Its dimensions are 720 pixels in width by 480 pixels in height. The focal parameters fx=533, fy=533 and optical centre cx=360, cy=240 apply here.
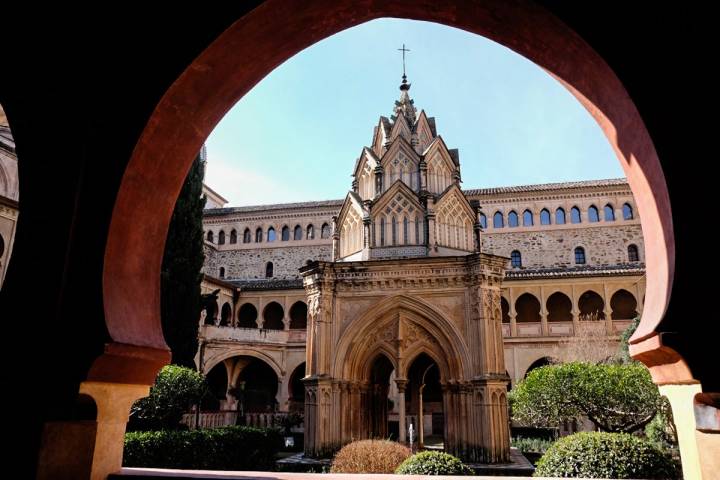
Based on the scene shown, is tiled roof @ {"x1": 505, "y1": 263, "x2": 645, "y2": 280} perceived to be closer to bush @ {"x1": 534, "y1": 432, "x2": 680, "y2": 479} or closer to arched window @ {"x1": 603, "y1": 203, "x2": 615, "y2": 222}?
arched window @ {"x1": 603, "y1": 203, "x2": 615, "y2": 222}

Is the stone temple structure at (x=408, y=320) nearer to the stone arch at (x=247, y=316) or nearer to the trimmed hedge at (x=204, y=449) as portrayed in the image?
the trimmed hedge at (x=204, y=449)

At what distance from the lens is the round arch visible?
2.66 meters

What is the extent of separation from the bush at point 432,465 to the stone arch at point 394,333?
6.56 m

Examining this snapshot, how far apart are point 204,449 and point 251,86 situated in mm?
14016

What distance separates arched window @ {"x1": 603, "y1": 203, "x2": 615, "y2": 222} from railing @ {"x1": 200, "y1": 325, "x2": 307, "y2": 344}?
20.9 metres

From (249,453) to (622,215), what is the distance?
28.2 metres

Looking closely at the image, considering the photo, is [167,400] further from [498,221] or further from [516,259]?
[498,221]

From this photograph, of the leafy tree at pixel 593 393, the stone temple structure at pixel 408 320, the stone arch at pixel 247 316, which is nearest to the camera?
the leafy tree at pixel 593 393

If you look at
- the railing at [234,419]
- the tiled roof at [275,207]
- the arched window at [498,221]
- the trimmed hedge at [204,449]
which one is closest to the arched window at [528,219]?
the arched window at [498,221]

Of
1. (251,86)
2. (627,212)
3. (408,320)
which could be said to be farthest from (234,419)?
(627,212)

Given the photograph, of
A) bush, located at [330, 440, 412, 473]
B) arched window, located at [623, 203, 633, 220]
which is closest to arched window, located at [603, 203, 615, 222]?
arched window, located at [623, 203, 633, 220]

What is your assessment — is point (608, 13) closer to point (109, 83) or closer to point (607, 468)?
point (109, 83)

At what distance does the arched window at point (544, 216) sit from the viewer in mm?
35812

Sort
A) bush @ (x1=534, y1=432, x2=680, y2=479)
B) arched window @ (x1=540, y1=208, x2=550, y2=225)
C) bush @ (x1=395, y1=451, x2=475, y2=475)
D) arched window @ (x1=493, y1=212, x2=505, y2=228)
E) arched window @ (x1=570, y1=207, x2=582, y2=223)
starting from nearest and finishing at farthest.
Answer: bush @ (x1=534, y1=432, x2=680, y2=479)
bush @ (x1=395, y1=451, x2=475, y2=475)
arched window @ (x1=570, y1=207, x2=582, y2=223)
arched window @ (x1=540, y1=208, x2=550, y2=225)
arched window @ (x1=493, y1=212, x2=505, y2=228)
